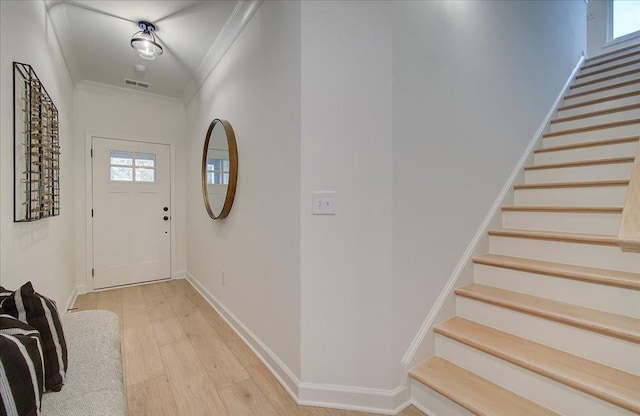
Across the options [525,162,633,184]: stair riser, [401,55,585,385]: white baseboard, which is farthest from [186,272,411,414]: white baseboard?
[525,162,633,184]: stair riser

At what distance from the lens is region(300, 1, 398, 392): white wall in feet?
5.11

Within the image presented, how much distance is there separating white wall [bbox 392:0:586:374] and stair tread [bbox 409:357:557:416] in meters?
0.20

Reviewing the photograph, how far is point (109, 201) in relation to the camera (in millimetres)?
3652

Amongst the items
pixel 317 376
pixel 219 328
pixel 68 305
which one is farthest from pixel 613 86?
pixel 68 305

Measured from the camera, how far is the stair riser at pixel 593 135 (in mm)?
2284

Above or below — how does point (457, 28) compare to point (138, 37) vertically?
below

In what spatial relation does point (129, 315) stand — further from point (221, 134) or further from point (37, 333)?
point (37, 333)

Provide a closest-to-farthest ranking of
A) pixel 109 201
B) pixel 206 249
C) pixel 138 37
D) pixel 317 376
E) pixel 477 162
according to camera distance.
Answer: pixel 317 376
pixel 477 162
pixel 138 37
pixel 206 249
pixel 109 201

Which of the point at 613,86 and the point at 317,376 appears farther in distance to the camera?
the point at 613,86

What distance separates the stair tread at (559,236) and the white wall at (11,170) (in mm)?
2932

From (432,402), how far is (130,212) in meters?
3.94

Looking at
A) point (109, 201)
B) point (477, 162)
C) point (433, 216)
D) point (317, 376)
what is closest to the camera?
point (317, 376)

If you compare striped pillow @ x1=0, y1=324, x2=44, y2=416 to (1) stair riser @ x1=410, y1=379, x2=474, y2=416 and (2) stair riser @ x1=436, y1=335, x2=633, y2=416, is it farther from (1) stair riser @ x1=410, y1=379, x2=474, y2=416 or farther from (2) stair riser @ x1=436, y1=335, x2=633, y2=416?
(2) stair riser @ x1=436, y1=335, x2=633, y2=416

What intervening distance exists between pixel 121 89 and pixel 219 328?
328 centimetres
